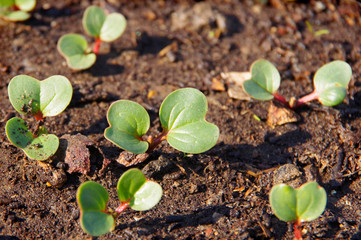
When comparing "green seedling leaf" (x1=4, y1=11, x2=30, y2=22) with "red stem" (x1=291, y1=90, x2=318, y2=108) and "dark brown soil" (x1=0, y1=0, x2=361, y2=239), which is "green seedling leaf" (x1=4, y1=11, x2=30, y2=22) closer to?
"dark brown soil" (x1=0, y1=0, x2=361, y2=239)

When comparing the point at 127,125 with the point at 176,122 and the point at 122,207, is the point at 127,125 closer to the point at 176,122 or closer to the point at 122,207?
the point at 176,122

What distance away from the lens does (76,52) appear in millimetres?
2699

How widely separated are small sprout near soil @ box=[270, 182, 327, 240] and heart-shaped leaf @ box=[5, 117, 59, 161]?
118 centimetres

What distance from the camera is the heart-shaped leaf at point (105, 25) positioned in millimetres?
2783

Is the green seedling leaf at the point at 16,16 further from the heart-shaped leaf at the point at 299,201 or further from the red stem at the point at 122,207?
the heart-shaped leaf at the point at 299,201

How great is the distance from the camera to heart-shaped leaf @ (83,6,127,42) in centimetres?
278

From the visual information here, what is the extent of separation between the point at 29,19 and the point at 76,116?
122 centimetres

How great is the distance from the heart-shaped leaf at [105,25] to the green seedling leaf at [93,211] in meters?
1.45

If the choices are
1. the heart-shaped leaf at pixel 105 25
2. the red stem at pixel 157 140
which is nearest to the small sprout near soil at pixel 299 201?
the red stem at pixel 157 140

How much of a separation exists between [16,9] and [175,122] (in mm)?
1894

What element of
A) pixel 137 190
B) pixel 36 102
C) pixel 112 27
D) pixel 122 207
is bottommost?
pixel 122 207

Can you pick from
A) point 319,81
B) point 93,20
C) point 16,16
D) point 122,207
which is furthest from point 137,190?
point 16,16

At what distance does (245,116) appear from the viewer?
8.31ft

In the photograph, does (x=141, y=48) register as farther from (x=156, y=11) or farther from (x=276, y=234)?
(x=276, y=234)
